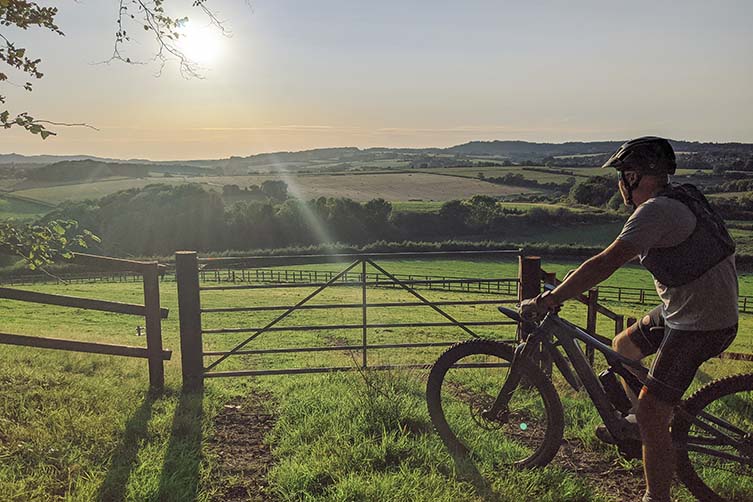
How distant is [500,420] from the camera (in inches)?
173

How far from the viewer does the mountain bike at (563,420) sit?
364 cm

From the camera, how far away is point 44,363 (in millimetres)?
7180

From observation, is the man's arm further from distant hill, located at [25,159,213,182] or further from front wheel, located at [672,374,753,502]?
distant hill, located at [25,159,213,182]

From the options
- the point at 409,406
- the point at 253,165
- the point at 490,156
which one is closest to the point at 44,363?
the point at 409,406

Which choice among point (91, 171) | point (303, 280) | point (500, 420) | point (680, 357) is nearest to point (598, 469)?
point (500, 420)

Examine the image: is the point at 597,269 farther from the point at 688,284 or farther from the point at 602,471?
the point at 602,471

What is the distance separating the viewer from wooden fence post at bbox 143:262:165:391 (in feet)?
20.0

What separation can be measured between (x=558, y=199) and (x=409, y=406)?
262 feet

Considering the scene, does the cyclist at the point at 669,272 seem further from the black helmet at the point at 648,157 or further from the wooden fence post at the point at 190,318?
the wooden fence post at the point at 190,318

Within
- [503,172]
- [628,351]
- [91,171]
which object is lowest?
[628,351]

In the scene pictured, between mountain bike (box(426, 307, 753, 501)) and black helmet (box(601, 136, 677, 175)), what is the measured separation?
48.0 inches

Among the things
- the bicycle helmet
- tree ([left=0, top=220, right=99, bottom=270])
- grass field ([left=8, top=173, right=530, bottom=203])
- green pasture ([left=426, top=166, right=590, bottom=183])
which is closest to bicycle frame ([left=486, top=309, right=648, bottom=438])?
the bicycle helmet

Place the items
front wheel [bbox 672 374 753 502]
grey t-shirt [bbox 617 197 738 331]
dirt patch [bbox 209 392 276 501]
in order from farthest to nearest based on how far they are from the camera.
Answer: dirt patch [bbox 209 392 276 501], front wheel [bbox 672 374 753 502], grey t-shirt [bbox 617 197 738 331]

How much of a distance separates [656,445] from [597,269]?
1.19 metres
